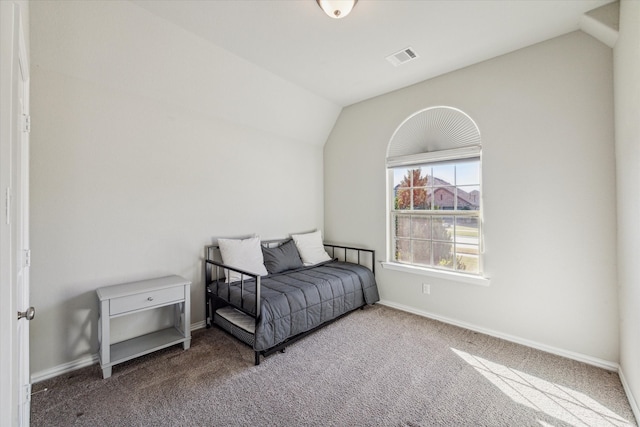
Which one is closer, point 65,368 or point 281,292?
point 65,368

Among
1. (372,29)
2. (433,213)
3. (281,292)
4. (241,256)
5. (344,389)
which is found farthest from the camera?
(433,213)

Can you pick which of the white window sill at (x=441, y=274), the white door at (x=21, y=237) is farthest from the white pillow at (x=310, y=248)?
the white door at (x=21, y=237)

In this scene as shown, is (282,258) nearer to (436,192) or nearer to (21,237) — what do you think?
(436,192)

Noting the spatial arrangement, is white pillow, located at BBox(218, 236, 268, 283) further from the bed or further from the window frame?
the window frame

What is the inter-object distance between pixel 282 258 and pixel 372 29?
8.16ft

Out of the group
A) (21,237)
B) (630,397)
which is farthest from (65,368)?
(630,397)

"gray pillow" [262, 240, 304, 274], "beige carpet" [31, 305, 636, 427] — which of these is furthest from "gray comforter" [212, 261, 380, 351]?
"beige carpet" [31, 305, 636, 427]

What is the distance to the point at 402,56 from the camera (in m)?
2.64

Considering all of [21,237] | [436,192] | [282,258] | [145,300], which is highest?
[436,192]

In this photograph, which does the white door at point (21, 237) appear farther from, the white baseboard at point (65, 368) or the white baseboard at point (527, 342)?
the white baseboard at point (527, 342)

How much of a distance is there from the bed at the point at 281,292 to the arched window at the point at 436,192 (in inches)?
25.9

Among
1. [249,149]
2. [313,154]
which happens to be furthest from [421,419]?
[313,154]

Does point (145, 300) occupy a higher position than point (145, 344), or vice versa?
point (145, 300)

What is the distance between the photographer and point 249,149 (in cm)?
339
